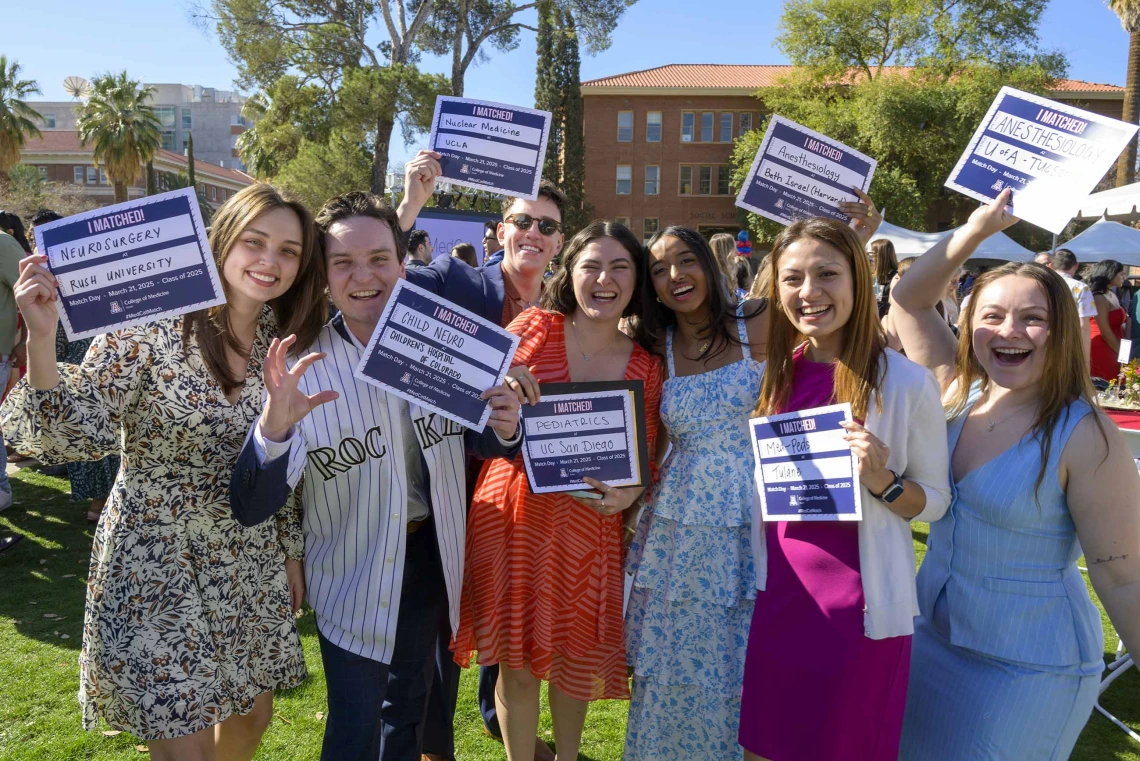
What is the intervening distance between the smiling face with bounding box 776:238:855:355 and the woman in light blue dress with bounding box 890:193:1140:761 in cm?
43

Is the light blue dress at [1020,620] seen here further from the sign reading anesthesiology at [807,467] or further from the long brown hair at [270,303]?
the long brown hair at [270,303]

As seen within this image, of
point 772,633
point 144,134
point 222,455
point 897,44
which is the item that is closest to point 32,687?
point 222,455

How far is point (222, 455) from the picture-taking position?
7.75ft

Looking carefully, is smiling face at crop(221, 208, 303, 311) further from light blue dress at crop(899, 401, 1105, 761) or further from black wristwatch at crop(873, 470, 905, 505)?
light blue dress at crop(899, 401, 1105, 761)

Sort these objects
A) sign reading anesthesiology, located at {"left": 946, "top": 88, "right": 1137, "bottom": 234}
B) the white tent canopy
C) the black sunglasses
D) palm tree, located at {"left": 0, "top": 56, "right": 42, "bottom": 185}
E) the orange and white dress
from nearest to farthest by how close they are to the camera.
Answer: sign reading anesthesiology, located at {"left": 946, "top": 88, "right": 1137, "bottom": 234}
the orange and white dress
the black sunglasses
the white tent canopy
palm tree, located at {"left": 0, "top": 56, "right": 42, "bottom": 185}

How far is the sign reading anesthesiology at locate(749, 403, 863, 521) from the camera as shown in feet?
7.32

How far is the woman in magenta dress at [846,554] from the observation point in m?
2.25

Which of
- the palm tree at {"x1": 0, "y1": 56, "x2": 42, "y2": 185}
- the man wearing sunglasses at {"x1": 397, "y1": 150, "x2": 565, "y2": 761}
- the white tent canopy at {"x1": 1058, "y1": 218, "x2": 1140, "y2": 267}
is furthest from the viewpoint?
the palm tree at {"x1": 0, "y1": 56, "x2": 42, "y2": 185}

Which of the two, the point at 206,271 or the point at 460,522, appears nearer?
the point at 206,271

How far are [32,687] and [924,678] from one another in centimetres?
421

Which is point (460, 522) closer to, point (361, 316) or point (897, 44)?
point (361, 316)

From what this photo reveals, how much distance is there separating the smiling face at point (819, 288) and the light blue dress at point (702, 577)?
44cm

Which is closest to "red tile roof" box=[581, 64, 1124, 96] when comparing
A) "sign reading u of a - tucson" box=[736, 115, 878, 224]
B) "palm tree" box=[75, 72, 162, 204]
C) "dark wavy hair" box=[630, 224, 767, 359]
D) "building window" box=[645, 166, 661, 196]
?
"building window" box=[645, 166, 661, 196]

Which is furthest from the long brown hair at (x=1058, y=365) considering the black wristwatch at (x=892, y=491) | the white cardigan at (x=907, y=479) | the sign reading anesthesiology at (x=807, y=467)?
the sign reading anesthesiology at (x=807, y=467)
